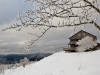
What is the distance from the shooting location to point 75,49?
169ft

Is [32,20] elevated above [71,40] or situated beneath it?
elevated above

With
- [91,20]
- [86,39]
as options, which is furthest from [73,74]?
[86,39]

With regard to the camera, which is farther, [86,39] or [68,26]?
[86,39]

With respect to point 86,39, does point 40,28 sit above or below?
above

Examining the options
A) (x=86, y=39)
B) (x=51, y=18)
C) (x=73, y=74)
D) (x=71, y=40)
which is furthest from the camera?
(x=71, y=40)

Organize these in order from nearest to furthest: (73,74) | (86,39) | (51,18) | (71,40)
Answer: (51,18), (73,74), (86,39), (71,40)

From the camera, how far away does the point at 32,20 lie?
8445mm

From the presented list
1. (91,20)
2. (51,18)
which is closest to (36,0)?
(51,18)

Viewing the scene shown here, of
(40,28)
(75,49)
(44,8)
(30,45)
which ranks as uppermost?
(44,8)

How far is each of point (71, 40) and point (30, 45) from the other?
147ft

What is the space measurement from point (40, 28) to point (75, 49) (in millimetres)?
43585

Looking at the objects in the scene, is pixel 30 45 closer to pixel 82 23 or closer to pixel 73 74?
pixel 82 23

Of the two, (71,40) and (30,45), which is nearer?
(30,45)

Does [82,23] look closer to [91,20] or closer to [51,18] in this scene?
[91,20]
